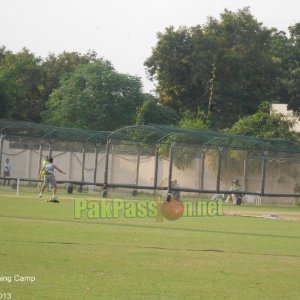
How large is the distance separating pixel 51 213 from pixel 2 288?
12.7 m

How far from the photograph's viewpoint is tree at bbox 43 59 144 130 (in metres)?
56.5

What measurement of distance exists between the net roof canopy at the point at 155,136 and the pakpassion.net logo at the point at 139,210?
631cm

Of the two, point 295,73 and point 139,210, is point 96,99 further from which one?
point 139,210

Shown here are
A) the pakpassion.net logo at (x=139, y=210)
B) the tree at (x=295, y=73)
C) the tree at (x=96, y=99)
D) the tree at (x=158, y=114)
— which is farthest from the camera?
the tree at (x=295, y=73)

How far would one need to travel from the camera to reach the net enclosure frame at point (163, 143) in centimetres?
3491

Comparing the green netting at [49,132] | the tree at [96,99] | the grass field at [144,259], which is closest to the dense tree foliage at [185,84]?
the tree at [96,99]

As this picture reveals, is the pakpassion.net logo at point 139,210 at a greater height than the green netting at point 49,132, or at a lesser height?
lesser

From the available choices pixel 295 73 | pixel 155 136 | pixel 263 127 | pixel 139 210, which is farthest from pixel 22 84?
pixel 139 210

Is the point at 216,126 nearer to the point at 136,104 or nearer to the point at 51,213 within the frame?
the point at 136,104

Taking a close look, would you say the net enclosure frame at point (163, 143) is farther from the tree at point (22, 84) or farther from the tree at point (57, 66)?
the tree at point (57, 66)

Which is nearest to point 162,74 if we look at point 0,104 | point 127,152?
point 0,104

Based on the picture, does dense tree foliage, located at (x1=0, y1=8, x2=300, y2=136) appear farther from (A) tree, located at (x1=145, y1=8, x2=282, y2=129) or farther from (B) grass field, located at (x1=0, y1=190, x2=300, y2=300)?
(B) grass field, located at (x1=0, y1=190, x2=300, y2=300)

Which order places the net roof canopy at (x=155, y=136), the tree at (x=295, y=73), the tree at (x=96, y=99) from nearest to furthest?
the net roof canopy at (x=155, y=136)
the tree at (x=96, y=99)
the tree at (x=295, y=73)

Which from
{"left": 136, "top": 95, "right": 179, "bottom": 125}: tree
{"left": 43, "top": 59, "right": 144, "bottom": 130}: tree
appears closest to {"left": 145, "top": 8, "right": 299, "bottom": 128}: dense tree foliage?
{"left": 136, "top": 95, "right": 179, "bottom": 125}: tree
